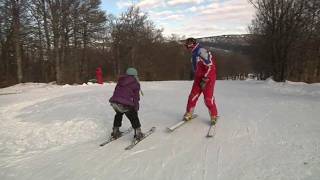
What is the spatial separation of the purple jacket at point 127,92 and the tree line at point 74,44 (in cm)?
2495

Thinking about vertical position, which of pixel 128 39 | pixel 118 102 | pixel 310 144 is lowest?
pixel 310 144

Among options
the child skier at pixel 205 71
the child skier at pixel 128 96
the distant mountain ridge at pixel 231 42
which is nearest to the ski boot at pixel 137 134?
the child skier at pixel 128 96

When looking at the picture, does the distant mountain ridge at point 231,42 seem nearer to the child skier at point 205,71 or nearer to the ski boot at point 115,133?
the child skier at point 205,71

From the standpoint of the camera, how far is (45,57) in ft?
140

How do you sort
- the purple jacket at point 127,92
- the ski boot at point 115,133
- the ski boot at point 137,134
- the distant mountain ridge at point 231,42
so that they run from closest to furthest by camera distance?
the purple jacket at point 127,92 → the ski boot at point 137,134 → the ski boot at point 115,133 → the distant mountain ridge at point 231,42

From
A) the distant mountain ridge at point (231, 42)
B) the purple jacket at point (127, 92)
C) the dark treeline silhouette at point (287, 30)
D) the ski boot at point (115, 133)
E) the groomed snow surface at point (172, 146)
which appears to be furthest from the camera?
the distant mountain ridge at point (231, 42)

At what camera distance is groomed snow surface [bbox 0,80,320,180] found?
6379 mm

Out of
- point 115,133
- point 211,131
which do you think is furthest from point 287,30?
point 115,133

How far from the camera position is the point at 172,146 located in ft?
25.6

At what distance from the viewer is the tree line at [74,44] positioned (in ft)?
108

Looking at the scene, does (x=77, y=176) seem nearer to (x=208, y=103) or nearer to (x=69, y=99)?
(x=208, y=103)

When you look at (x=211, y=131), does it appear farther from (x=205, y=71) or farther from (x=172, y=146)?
(x=205, y=71)

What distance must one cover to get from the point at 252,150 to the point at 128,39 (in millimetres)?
44309

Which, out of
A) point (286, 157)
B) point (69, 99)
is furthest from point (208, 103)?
point (69, 99)
